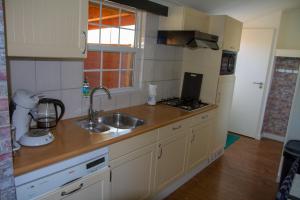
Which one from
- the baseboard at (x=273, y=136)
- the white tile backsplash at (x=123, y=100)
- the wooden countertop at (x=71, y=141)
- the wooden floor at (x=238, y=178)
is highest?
the white tile backsplash at (x=123, y=100)

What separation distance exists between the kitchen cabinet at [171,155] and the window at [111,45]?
0.76m

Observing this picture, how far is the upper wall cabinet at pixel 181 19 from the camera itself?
2.50 m

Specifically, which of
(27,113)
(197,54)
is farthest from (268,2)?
(27,113)

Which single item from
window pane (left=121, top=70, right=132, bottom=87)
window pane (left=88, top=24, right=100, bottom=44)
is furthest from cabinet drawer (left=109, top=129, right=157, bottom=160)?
window pane (left=88, top=24, right=100, bottom=44)

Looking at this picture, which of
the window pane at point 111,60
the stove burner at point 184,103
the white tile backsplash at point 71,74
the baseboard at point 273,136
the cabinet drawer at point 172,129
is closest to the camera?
the white tile backsplash at point 71,74

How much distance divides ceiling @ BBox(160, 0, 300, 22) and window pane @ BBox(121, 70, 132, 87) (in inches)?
37.0

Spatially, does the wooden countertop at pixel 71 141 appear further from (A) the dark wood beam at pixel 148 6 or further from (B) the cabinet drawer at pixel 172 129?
(A) the dark wood beam at pixel 148 6

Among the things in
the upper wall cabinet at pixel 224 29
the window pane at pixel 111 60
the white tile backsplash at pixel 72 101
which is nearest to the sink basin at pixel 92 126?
the white tile backsplash at pixel 72 101

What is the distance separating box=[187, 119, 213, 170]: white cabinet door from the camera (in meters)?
2.58

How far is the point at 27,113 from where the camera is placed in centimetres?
141

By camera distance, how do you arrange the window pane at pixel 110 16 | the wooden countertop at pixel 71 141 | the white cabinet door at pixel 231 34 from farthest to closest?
the white cabinet door at pixel 231 34 < the window pane at pixel 110 16 < the wooden countertop at pixel 71 141

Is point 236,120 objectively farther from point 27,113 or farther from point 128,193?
point 27,113

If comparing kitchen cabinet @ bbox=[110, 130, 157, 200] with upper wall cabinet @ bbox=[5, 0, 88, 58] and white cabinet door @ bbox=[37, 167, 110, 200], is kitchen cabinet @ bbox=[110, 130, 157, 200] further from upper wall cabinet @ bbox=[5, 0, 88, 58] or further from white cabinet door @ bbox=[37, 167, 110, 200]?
upper wall cabinet @ bbox=[5, 0, 88, 58]

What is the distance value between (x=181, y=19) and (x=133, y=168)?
164 cm
